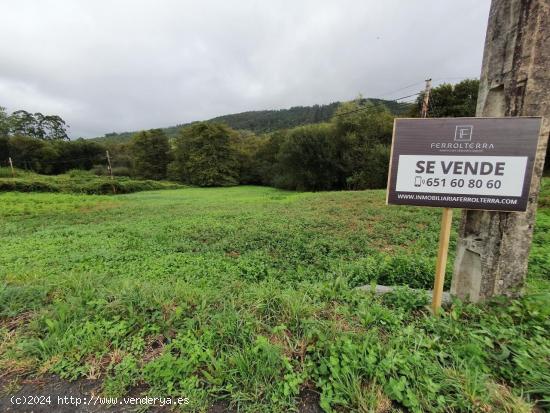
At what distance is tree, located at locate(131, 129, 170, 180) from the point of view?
48656mm

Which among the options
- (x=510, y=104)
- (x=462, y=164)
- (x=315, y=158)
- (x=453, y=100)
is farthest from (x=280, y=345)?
(x=453, y=100)

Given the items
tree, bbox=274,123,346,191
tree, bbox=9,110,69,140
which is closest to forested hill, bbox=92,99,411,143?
tree, bbox=9,110,69,140

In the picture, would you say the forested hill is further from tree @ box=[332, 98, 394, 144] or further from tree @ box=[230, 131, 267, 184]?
tree @ box=[332, 98, 394, 144]

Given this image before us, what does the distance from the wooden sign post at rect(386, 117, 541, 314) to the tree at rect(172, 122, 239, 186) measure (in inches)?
1619

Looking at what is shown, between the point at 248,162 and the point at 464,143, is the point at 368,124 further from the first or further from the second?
the point at 464,143

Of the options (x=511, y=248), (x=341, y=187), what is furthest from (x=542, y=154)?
(x=341, y=187)

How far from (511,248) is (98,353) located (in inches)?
150

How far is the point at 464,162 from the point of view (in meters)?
2.30

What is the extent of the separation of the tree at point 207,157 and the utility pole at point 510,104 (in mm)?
41206

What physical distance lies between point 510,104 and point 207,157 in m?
43.0

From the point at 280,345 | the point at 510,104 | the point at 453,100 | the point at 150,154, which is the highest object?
the point at 453,100

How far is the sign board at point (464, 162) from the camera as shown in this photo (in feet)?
7.13

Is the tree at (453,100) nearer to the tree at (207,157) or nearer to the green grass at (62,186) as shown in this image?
the tree at (207,157)

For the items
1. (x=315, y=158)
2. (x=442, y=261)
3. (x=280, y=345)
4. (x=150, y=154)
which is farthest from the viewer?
(x=150, y=154)
